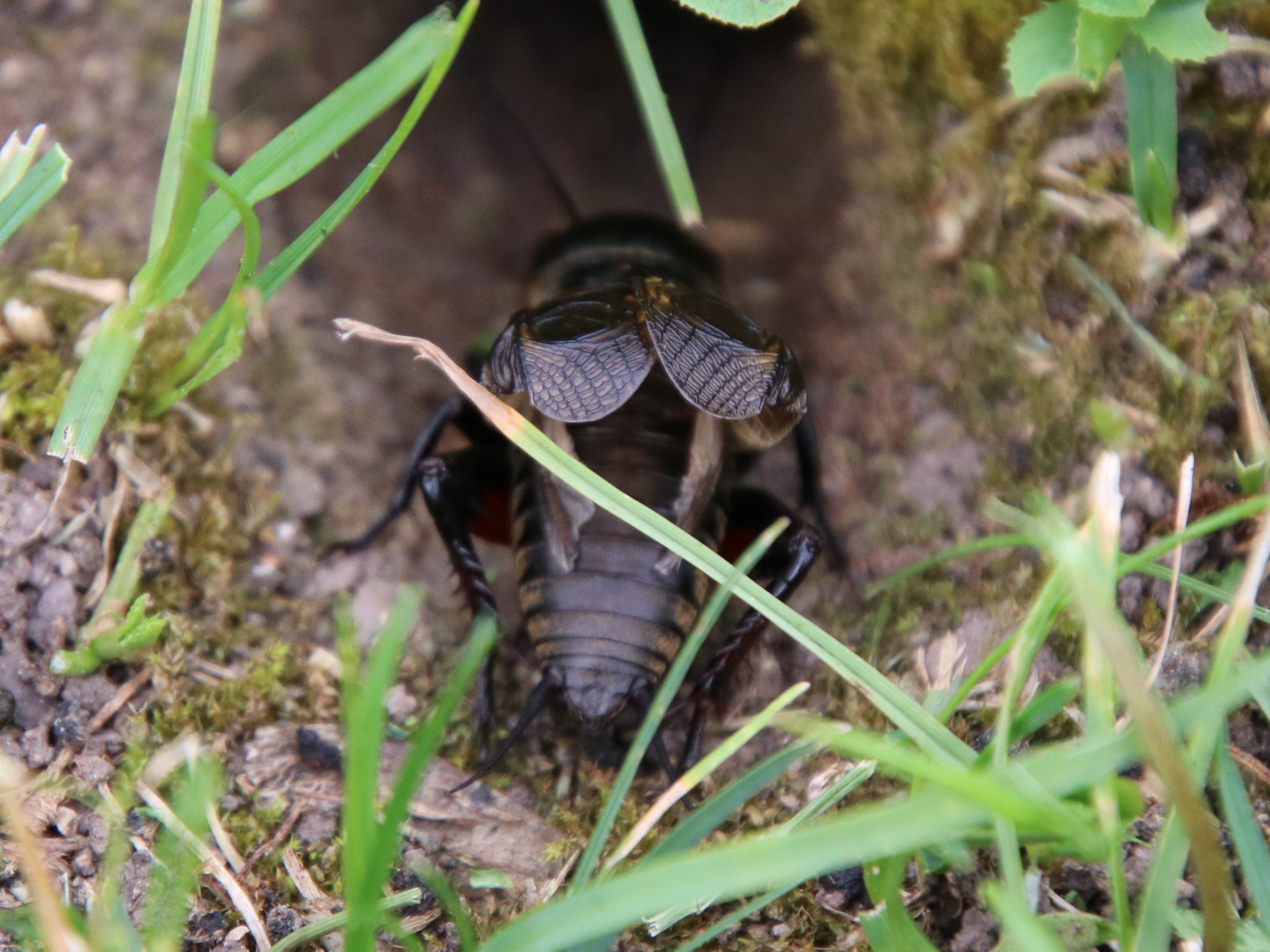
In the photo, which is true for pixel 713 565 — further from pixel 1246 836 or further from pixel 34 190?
pixel 34 190

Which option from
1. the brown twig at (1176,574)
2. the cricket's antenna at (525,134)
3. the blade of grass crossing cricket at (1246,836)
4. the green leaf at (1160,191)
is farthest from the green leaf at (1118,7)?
the cricket's antenna at (525,134)

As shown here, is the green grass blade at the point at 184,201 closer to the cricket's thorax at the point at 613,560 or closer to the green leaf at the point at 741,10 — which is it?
the cricket's thorax at the point at 613,560

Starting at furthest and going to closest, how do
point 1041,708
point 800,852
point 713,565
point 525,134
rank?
point 525,134 < point 713,565 < point 1041,708 < point 800,852

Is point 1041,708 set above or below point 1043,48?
below

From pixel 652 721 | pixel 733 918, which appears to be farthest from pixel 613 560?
pixel 733 918

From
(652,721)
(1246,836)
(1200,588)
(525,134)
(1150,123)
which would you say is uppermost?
(525,134)

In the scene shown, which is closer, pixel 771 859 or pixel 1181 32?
pixel 771 859

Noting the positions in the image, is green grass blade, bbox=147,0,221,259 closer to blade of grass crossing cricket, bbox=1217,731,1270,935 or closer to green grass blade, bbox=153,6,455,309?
green grass blade, bbox=153,6,455,309
